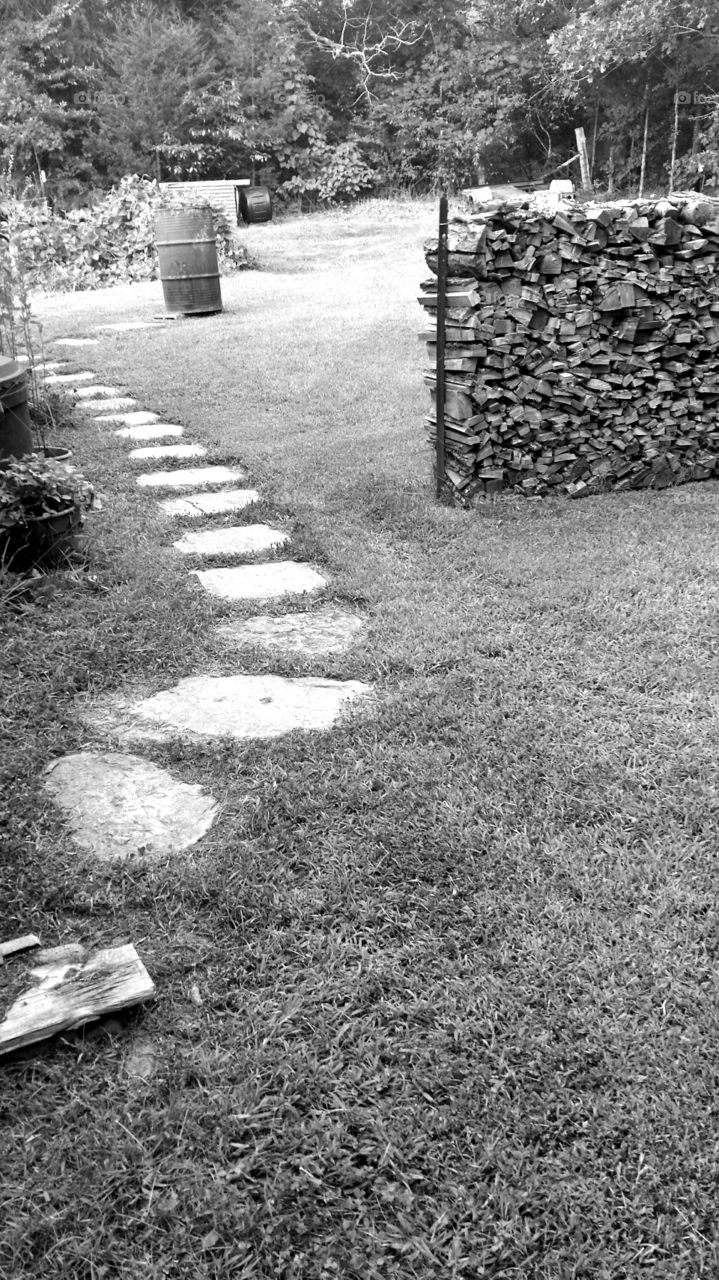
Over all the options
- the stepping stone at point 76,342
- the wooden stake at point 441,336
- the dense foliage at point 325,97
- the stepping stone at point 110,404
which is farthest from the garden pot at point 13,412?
the dense foliage at point 325,97

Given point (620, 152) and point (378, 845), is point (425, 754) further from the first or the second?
point (620, 152)

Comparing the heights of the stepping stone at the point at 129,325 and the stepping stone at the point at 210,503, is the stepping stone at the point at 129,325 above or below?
above

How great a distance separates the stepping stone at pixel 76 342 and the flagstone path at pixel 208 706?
471cm

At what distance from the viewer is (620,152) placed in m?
19.0

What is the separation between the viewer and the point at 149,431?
5445 millimetres

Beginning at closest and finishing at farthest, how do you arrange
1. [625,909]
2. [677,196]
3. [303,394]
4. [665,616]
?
[625,909], [665,616], [677,196], [303,394]

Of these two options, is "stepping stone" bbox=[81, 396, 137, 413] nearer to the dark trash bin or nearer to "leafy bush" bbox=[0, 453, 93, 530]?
"leafy bush" bbox=[0, 453, 93, 530]

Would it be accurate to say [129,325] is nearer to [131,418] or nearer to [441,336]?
[131,418]

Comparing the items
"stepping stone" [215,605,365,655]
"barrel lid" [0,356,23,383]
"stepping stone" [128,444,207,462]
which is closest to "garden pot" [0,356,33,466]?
"barrel lid" [0,356,23,383]

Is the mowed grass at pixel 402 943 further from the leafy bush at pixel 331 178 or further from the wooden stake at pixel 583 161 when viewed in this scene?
the leafy bush at pixel 331 178

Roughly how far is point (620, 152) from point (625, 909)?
20.5m

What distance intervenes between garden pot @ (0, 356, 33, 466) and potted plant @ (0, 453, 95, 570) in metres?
0.08

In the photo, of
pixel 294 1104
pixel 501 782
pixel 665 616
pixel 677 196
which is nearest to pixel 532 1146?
pixel 294 1104

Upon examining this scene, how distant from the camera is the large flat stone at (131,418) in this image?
565 centimetres
